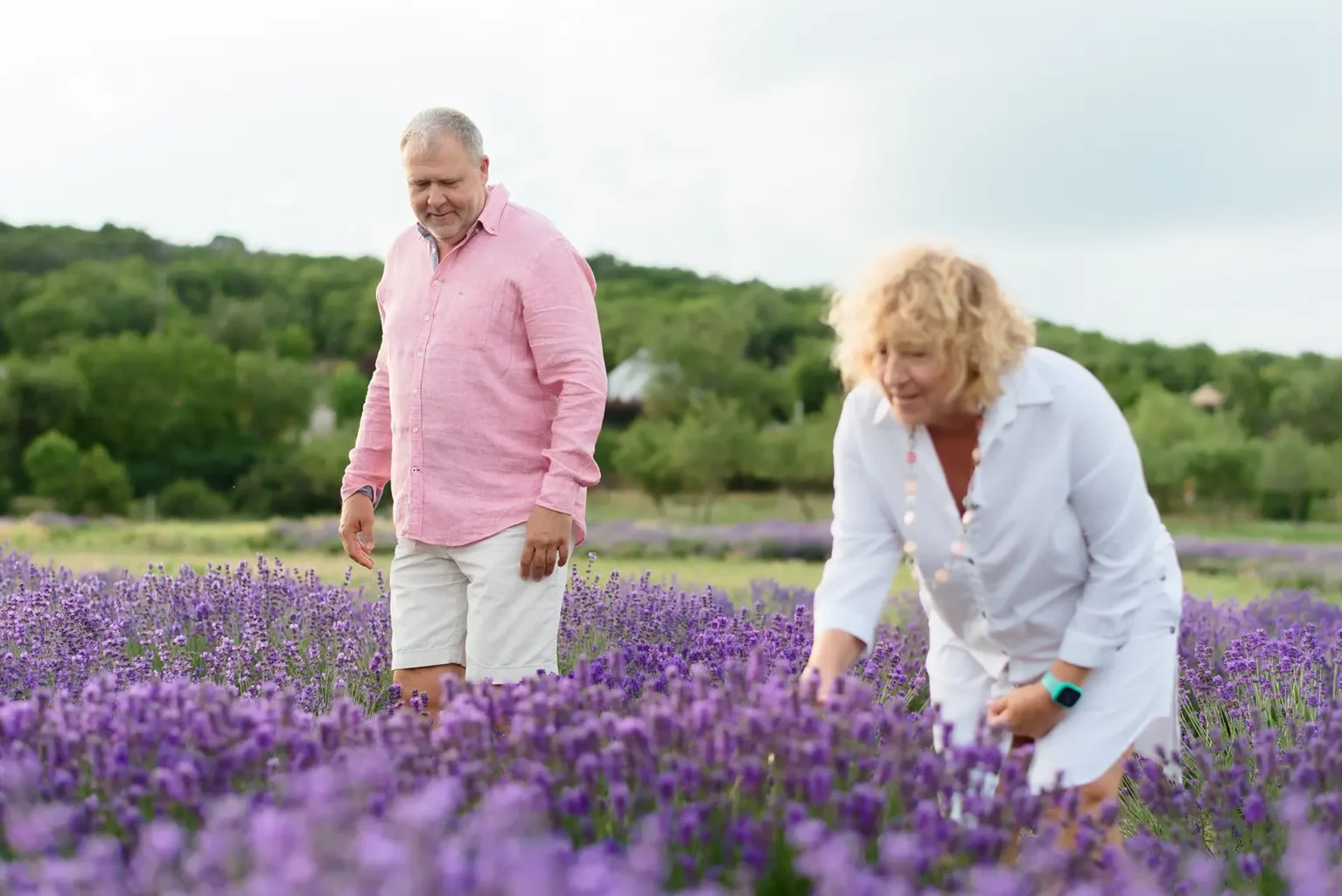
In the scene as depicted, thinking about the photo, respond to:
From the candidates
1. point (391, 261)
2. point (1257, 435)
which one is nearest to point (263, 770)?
point (391, 261)

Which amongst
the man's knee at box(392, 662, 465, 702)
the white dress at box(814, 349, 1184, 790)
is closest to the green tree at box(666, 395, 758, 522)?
the man's knee at box(392, 662, 465, 702)

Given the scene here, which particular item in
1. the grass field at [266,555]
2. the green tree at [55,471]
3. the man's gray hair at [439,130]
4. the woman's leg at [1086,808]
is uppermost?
the man's gray hair at [439,130]

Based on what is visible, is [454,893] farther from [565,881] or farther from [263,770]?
[263,770]

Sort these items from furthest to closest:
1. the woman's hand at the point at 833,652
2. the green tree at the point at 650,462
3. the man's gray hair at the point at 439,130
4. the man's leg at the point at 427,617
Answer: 1. the green tree at the point at 650,462
2. the man's leg at the point at 427,617
3. the man's gray hair at the point at 439,130
4. the woman's hand at the point at 833,652

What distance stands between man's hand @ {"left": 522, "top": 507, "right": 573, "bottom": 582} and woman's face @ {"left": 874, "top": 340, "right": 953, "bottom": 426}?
3.82 ft

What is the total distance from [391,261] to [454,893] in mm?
2631

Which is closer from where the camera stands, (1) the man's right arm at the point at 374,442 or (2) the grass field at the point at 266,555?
(1) the man's right arm at the point at 374,442

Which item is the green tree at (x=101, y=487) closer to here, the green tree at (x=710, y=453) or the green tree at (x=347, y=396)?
the green tree at (x=347, y=396)

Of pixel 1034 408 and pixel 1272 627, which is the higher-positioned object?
pixel 1034 408

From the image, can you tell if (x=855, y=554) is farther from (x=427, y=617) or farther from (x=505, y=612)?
(x=427, y=617)

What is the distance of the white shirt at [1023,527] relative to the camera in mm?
2439

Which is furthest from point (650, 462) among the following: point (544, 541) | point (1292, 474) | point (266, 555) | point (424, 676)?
point (544, 541)

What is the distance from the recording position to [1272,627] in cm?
605

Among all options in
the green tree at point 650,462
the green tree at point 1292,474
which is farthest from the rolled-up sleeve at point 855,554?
the green tree at point 1292,474
